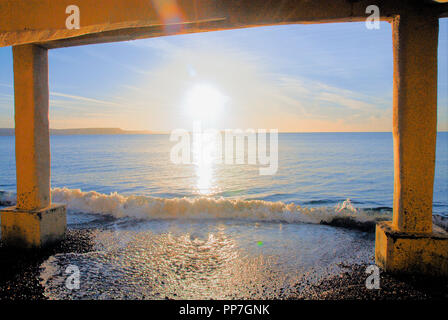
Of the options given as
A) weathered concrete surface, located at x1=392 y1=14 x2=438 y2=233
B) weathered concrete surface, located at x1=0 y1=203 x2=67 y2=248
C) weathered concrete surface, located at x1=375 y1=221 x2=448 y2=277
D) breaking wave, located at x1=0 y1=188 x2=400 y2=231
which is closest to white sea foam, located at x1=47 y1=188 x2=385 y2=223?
breaking wave, located at x1=0 y1=188 x2=400 y2=231

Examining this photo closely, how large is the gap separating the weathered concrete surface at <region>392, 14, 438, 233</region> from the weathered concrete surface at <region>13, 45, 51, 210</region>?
5.93 meters

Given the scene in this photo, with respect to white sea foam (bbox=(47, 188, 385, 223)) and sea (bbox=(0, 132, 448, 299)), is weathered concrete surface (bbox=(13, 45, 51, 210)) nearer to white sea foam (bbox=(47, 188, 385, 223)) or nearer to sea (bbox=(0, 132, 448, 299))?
sea (bbox=(0, 132, 448, 299))

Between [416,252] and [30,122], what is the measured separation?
6.63m

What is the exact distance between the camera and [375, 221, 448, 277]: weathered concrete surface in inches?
153

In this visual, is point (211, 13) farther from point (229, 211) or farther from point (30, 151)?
point (229, 211)

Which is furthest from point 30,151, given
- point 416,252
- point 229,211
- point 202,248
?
point 416,252

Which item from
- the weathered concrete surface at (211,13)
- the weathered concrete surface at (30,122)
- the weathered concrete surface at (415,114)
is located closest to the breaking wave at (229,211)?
the weathered concrete surface at (30,122)

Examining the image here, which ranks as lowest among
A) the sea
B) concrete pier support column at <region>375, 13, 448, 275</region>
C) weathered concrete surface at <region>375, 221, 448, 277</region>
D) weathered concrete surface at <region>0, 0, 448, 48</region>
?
the sea

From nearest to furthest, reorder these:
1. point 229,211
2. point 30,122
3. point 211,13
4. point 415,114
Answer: point 415,114 → point 211,13 → point 30,122 → point 229,211

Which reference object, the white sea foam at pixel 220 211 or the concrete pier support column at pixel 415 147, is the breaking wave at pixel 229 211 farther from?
the concrete pier support column at pixel 415 147

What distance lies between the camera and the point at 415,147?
387 cm

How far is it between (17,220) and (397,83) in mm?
6725

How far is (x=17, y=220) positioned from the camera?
197 inches

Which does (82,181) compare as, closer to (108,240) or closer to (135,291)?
(108,240)
